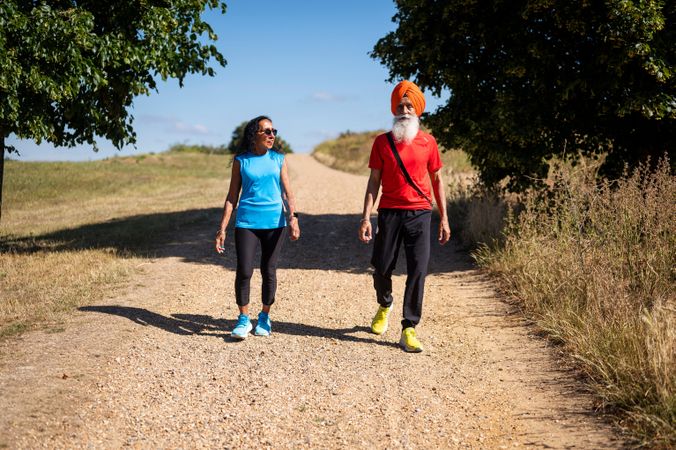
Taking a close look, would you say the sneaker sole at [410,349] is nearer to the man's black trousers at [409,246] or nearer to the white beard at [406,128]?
the man's black trousers at [409,246]

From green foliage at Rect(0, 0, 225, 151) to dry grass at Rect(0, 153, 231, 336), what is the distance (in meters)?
2.25

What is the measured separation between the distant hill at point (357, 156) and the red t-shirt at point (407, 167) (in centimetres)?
1889

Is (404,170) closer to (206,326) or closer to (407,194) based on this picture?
(407,194)

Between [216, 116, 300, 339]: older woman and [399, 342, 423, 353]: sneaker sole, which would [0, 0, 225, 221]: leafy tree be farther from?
[399, 342, 423, 353]: sneaker sole

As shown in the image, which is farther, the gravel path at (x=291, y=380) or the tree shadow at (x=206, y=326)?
the tree shadow at (x=206, y=326)

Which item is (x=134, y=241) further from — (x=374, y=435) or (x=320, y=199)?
(x=374, y=435)

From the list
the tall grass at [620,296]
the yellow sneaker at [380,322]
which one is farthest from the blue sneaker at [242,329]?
the tall grass at [620,296]

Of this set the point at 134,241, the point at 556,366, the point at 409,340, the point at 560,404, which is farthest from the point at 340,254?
the point at 560,404

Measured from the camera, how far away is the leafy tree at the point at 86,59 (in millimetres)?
9492

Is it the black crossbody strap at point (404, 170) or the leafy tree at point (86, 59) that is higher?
the leafy tree at point (86, 59)

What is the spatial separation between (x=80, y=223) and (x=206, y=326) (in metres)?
11.6

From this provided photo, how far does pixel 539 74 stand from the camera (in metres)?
9.70

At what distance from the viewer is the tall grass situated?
14.2ft

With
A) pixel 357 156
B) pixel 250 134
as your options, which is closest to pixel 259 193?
pixel 250 134
